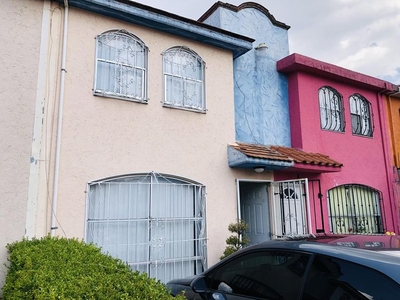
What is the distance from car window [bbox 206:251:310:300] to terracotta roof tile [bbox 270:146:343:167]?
4.88 m

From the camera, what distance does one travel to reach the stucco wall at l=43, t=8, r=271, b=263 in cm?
614

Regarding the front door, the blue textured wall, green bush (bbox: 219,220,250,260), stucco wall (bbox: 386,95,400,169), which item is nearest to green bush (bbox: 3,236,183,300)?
green bush (bbox: 219,220,250,260)

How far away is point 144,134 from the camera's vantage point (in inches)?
273

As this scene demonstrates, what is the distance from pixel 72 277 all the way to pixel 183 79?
5.48m

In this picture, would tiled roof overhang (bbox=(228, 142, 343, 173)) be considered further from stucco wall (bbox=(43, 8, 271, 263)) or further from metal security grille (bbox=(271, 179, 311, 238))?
metal security grille (bbox=(271, 179, 311, 238))

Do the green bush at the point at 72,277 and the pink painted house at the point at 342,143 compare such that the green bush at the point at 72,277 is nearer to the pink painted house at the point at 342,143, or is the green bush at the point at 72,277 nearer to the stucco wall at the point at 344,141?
the pink painted house at the point at 342,143

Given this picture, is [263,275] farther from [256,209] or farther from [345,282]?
[256,209]

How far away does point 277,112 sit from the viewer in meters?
9.46

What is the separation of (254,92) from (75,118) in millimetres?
4969

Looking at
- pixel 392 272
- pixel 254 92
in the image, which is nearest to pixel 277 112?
pixel 254 92

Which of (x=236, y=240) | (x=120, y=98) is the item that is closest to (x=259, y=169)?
(x=236, y=240)

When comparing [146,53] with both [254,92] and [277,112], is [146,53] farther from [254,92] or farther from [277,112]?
[277,112]

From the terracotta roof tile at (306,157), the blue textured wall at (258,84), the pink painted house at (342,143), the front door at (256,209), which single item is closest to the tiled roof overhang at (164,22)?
the blue textured wall at (258,84)

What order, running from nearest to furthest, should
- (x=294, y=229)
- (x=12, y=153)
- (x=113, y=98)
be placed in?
(x=12, y=153), (x=113, y=98), (x=294, y=229)
